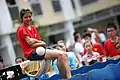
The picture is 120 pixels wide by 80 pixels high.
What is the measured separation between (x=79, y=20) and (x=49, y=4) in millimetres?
3291

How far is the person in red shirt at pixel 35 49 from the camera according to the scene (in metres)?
5.64

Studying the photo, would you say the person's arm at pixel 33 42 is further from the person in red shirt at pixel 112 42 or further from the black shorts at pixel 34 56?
the person in red shirt at pixel 112 42

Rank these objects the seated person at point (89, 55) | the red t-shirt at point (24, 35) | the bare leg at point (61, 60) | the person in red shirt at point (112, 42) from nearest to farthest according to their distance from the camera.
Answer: the bare leg at point (61, 60)
the red t-shirt at point (24, 35)
the person in red shirt at point (112, 42)
the seated person at point (89, 55)

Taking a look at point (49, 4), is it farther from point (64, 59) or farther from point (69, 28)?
point (64, 59)

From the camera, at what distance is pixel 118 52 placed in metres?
7.38

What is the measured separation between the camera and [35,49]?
575 cm

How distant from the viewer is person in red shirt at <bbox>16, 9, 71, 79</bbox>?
564cm

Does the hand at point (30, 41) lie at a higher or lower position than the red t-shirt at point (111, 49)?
higher

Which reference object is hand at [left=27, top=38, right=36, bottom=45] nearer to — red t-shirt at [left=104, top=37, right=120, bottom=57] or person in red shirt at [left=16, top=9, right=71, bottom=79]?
person in red shirt at [left=16, top=9, right=71, bottom=79]

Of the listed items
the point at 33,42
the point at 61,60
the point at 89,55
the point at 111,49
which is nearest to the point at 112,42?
the point at 111,49

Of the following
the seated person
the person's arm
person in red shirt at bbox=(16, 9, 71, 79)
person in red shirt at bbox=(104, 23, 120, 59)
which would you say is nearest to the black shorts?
person in red shirt at bbox=(16, 9, 71, 79)

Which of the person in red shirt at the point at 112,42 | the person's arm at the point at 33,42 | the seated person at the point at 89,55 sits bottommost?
the seated person at the point at 89,55

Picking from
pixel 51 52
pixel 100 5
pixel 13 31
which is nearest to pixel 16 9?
pixel 13 31

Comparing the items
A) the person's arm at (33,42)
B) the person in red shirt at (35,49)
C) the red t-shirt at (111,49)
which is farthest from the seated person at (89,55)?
the person's arm at (33,42)
